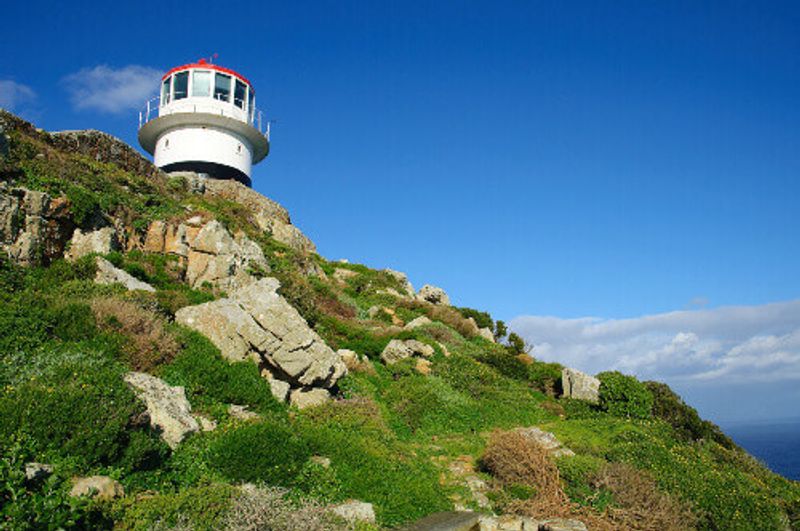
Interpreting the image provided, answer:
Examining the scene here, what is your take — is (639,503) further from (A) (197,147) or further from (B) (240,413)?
(A) (197,147)

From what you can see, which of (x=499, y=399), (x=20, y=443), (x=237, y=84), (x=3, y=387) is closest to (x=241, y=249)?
(x=499, y=399)

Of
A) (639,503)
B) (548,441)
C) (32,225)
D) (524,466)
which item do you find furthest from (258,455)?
(32,225)

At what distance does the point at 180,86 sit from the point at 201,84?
61.6 inches

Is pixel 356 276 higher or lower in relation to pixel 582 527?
higher

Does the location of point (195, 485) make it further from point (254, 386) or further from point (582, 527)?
point (582, 527)

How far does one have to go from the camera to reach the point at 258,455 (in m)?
8.80

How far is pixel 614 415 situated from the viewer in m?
18.7

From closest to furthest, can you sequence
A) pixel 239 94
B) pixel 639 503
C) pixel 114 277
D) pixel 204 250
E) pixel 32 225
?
pixel 639 503 < pixel 32 225 < pixel 114 277 < pixel 204 250 < pixel 239 94

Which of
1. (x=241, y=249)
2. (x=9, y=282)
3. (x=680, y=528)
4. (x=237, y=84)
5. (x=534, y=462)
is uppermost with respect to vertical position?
(x=237, y=84)

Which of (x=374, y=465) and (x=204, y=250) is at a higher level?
(x=204, y=250)

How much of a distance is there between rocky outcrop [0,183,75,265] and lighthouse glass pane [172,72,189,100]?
20785mm

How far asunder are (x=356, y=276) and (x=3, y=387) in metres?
24.6

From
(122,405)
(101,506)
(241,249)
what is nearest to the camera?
(101,506)

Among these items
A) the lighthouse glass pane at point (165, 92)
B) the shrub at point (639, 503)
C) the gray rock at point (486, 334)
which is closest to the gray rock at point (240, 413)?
the shrub at point (639, 503)
